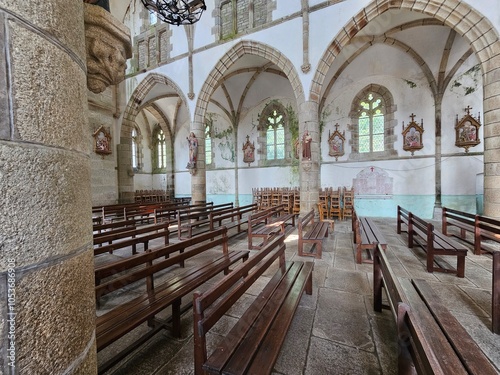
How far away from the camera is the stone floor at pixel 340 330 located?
5.04 ft

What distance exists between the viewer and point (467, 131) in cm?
736

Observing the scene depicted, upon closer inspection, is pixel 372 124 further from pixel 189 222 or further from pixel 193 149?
pixel 189 222

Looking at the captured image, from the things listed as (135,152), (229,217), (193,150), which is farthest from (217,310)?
(135,152)

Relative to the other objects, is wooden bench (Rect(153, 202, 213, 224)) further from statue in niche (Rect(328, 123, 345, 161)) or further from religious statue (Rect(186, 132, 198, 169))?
statue in niche (Rect(328, 123, 345, 161))

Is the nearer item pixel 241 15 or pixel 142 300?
pixel 142 300

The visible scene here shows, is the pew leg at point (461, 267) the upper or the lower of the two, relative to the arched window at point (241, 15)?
lower

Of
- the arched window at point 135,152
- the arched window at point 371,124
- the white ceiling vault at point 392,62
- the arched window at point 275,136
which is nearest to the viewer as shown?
the white ceiling vault at point 392,62

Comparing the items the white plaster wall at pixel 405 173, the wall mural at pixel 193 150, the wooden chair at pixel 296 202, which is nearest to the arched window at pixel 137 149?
the wall mural at pixel 193 150

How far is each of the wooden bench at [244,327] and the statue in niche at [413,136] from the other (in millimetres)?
8571

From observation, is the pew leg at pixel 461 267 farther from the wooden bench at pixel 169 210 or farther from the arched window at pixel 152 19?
the arched window at pixel 152 19

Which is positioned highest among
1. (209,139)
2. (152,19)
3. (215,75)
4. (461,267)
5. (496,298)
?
(152,19)

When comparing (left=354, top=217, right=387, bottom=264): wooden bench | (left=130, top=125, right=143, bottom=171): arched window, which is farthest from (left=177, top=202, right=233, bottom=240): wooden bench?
(left=130, top=125, right=143, bottom=171): arched window

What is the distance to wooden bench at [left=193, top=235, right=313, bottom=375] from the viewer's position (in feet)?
3.76

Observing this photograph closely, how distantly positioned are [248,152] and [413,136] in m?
6.95
